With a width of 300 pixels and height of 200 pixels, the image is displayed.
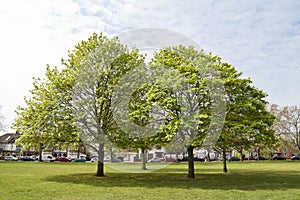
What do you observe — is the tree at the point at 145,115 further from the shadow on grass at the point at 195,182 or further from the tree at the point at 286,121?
the tree at the point at 286,121

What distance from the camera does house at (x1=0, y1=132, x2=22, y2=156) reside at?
3720 inches

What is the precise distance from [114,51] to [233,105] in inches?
383

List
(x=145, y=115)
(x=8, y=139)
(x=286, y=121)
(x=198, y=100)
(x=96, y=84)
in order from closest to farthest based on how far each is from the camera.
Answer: (x=145, y=115) → (x=198, y=100) → (x=96, y=84) → (x=286, y=121) → (x=8, y=139)

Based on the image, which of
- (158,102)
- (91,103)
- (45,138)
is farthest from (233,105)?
(45,138)

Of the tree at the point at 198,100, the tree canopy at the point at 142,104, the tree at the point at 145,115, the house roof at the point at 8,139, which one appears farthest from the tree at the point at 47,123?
the house roof at the point at 8,139

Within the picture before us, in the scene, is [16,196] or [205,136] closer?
[16,196]

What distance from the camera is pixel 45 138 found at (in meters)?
19.2

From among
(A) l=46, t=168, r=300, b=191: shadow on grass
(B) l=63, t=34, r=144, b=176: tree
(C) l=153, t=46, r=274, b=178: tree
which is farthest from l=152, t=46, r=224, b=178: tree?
(B) l=63, t=34, r=144, b=176: tree

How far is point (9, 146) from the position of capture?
99.1 m

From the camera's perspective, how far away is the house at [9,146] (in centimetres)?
9449

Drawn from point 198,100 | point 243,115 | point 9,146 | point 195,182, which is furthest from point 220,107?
point 9,146

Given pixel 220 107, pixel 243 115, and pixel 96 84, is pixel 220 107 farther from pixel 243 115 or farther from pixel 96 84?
pixel 96 84

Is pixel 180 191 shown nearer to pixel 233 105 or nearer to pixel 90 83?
pixel 233 105

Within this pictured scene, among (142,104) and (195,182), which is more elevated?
(142,104)
